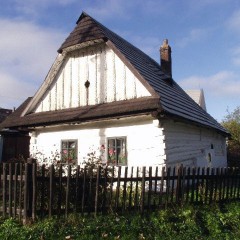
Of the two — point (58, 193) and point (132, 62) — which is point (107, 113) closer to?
point (132, 62)

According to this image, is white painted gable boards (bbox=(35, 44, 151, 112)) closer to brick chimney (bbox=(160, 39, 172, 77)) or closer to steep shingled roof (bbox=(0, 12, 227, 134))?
steep shingled roof (bbox=(0, 12, 227, 134))

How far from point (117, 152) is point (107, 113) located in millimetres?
1553

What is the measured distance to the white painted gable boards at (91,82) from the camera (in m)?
12.6

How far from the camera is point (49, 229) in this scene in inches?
245

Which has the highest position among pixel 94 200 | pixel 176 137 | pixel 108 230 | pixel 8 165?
pixel 176 137

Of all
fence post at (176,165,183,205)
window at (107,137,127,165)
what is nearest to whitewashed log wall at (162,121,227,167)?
window at (107,137,127,165)

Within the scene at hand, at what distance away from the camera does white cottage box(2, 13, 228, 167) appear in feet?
37.7

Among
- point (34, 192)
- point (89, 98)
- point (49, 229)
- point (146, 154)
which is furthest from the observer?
point (89, 98)

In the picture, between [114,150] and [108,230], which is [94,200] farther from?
[114,150]

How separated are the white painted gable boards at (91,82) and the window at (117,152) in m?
1.68

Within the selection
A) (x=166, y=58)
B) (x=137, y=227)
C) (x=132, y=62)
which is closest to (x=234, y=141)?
(x=166, y=58)

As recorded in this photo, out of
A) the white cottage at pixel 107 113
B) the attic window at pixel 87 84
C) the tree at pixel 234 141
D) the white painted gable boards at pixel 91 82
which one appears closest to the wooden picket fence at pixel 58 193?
the white cottage at pixel 107 113

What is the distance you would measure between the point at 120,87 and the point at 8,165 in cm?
640

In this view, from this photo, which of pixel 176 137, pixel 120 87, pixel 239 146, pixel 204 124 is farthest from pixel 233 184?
pixel 239 146
